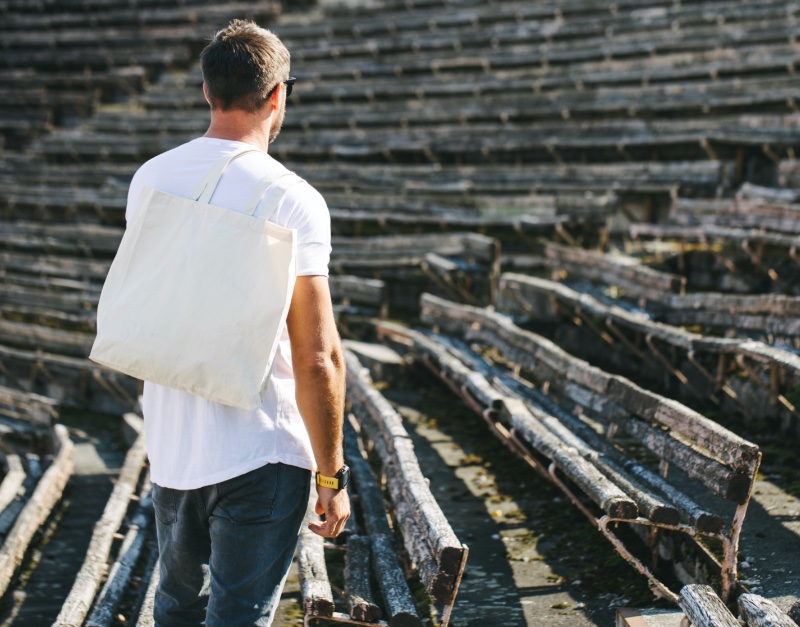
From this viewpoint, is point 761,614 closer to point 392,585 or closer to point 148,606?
point 392,585

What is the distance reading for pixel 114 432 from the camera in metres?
9.55

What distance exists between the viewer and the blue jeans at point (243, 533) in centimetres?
248

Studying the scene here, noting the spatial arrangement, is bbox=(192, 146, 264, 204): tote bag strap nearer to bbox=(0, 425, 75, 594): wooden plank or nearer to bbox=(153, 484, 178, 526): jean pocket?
bbox=(153, 484, 178, 526): jean pocket

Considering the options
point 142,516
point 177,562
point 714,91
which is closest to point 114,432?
point 142,516

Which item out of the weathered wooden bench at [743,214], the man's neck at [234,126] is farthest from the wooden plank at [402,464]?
the weathered wooden bench at [743,214]

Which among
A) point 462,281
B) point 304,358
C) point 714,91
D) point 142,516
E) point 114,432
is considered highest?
point 714,91

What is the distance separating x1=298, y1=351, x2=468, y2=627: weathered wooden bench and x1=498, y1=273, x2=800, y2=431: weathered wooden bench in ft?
6.41

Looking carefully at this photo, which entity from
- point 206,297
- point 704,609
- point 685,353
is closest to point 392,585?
point 704,609

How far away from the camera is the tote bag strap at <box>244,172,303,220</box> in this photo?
2.47m

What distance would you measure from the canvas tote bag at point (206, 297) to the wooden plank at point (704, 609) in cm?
156

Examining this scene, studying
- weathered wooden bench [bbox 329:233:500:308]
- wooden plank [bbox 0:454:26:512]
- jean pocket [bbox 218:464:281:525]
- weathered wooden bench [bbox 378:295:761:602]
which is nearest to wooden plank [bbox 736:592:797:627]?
weathered wooden bench [bbox 378:295:761:602]

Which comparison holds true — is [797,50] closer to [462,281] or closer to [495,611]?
[462,281]

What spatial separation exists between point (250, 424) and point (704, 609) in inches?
61.7

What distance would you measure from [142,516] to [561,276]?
4944 mm
